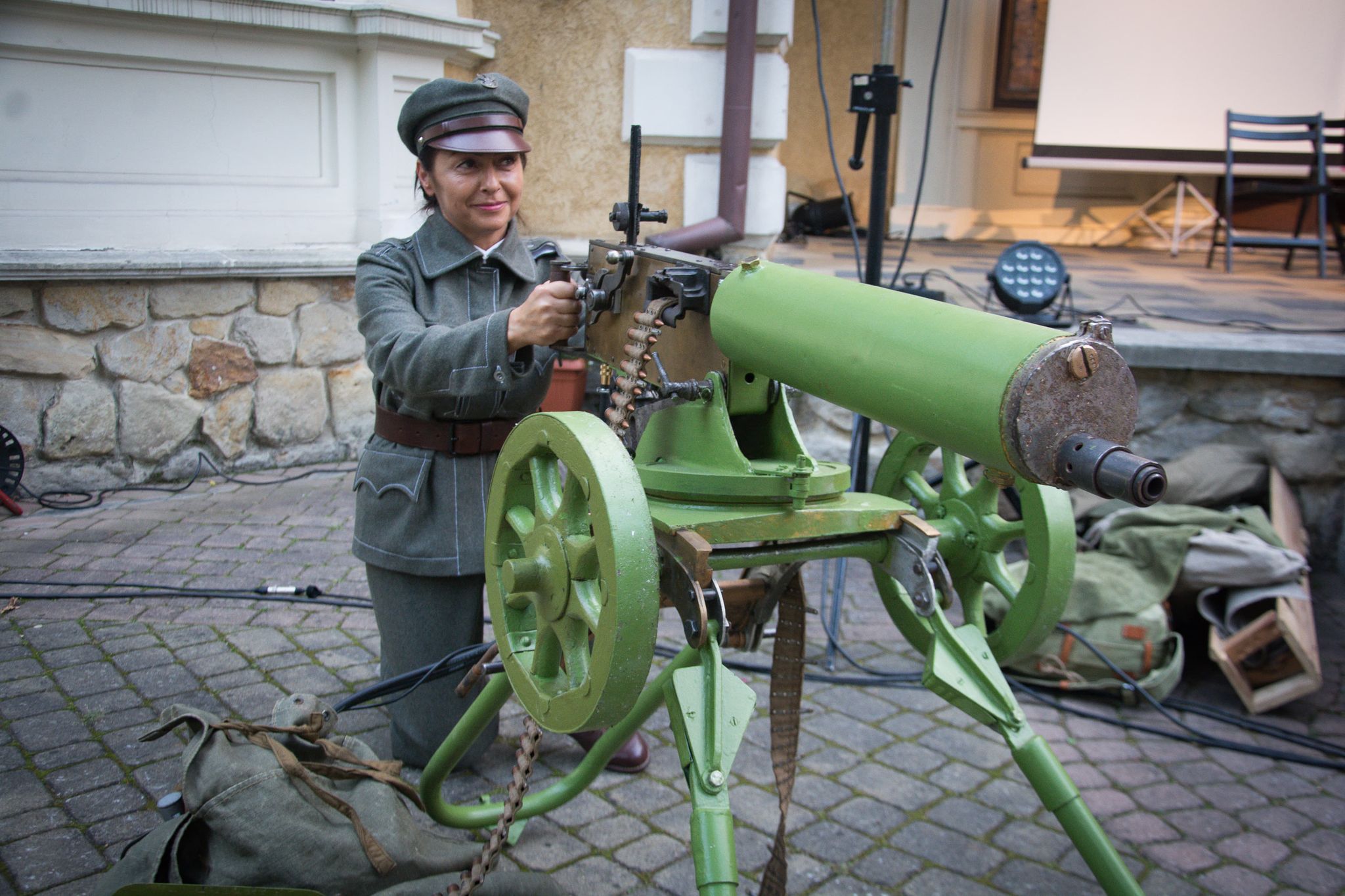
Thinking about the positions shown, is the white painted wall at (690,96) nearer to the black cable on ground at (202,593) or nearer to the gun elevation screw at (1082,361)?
the black cable on ground at (202,593)

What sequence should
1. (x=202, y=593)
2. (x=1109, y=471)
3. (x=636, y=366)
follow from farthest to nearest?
1. (x=202, y=593)
2. (x=636, y=366)
3. (x=1109, y=471)

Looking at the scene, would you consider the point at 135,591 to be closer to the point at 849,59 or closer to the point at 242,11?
the point at 242,11

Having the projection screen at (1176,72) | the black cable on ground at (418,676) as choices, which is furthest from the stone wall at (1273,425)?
the projection screen at (1176,72)

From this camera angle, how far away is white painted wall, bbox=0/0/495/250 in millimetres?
4621

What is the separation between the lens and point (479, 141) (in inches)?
96.5

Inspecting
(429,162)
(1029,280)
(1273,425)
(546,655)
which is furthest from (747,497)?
(1273,425)

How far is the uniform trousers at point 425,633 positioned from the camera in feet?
8.82

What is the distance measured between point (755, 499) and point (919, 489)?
65cm

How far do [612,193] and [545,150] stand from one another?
1.28 feet

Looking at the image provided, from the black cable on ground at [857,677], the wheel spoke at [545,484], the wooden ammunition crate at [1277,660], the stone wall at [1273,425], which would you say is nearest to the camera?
the wheel spoke at [545,484]

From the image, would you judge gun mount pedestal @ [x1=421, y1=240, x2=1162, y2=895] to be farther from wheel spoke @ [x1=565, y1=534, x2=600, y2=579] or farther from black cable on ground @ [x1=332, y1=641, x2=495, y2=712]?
black cable on ground @ [x1=332, y1=641, x2=495, y2=712]

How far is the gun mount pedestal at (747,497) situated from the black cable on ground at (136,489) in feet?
10.2

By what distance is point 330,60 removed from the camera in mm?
5156

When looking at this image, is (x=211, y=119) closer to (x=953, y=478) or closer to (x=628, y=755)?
(x=628, y=755)
